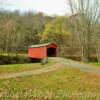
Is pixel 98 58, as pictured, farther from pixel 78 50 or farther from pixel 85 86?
pixel 85 86

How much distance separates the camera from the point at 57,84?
43.9ft

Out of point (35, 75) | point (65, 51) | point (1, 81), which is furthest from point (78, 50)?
point (1, 81)

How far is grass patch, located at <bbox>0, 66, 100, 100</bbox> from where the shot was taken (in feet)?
36.7

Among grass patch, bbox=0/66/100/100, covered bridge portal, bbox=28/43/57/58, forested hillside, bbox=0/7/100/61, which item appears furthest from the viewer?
forested hillside, bbox=0/7/100/61

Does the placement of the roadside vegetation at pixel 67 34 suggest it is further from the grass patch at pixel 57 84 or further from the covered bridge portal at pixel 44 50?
the grass patch at pixel 57 84

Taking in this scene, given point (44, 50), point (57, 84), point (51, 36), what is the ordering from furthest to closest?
point (51, 36) → point (44, 50) → point (57, 84)

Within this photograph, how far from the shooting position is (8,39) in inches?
1943

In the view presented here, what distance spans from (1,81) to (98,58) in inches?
1073

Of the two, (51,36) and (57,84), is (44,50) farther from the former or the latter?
(57,84)

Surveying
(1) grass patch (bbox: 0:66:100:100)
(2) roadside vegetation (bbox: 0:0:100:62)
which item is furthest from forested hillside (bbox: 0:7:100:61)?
(1) grass patch (bbox: 0:66:100:100)

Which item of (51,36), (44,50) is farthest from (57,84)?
(51,36)

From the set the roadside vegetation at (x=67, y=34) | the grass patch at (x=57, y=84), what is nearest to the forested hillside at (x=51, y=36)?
the roadside vegetation at (x=67, y=34)

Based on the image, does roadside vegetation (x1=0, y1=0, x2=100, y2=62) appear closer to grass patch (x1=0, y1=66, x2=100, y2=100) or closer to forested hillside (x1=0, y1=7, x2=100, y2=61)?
forested hillside (x1=0, y1=7, x2=100, y2=61)

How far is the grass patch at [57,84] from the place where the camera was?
11.2 metres
